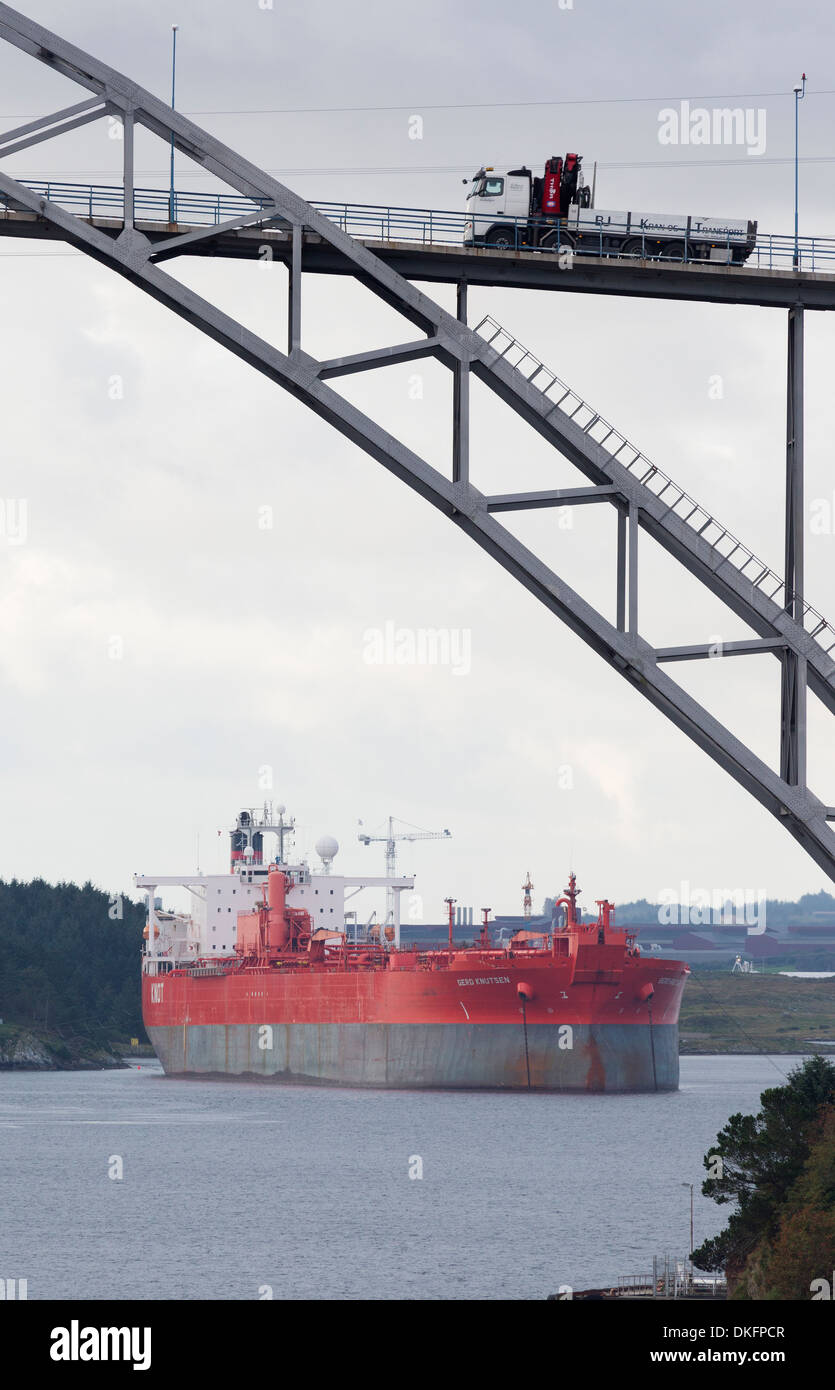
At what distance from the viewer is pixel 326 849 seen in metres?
116

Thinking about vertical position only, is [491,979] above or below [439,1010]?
above

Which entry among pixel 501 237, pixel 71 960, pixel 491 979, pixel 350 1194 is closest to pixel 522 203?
pixel 501 237

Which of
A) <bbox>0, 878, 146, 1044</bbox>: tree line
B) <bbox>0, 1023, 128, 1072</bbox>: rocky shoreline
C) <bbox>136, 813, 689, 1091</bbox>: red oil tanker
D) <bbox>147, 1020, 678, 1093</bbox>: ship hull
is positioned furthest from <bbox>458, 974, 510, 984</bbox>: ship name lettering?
<bbox>0, 878, 146, 1044</bbox>: tree line

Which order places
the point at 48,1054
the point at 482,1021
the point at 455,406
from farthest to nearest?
the point at 48,1054 → the point at 482,1021 → the point at 455,406

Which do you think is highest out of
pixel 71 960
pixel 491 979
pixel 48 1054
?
pixel 491 979

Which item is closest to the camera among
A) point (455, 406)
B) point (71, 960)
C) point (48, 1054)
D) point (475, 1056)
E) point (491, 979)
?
point (455, 406)

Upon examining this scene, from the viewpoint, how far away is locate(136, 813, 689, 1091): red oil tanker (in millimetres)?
85562

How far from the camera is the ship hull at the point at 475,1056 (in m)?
86.1

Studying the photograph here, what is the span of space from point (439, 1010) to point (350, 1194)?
31.8m

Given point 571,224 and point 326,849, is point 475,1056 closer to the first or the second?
point 326,849

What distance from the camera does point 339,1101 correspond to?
89.4m

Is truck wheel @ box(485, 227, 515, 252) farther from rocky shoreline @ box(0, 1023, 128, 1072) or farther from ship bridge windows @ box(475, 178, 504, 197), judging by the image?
rocky shoreline @ box(0, 1023, 128, 1072)

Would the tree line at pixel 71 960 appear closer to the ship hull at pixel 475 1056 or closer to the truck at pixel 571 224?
the ship hull at pixel 475 1056
